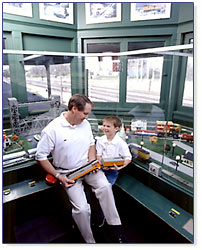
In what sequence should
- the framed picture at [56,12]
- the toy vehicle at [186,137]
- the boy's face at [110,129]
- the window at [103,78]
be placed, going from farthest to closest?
the window at [103,78] → the boy's face at [110,129] → the framed picture at [56,12] → the toy vehicle at [186,137]

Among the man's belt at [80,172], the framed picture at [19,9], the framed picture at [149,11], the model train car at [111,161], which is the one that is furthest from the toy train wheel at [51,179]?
the framed picture at [149,11]

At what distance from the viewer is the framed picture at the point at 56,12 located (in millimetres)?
1437

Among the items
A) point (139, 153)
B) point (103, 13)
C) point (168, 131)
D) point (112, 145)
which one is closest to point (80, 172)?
point (112, 145)

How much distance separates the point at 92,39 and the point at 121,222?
172 cm

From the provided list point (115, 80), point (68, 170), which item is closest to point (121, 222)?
point (68, 170)

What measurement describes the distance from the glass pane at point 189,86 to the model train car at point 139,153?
1.78ft

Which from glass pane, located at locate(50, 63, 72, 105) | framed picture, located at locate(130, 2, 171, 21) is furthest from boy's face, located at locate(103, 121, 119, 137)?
framed picture, located at locate(130, 2, 171, 21)

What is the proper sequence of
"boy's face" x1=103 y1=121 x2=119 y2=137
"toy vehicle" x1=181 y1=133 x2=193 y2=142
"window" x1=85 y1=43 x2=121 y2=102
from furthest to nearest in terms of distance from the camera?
1. "window" x1=85 y1=43 x2=121 y2=102
2. "boy's face" x1=103 y1=121 x2=119 y2=137
3. "toy vehicle" x1=181 y1=133 x2=193 y2=142

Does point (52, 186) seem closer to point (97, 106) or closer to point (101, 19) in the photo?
point (97, 106)

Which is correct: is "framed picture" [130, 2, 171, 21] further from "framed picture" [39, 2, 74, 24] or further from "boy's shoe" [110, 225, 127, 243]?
"boy's shoe" [110, 225, 127, 243]

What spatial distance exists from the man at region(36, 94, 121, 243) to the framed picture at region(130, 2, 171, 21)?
894mm

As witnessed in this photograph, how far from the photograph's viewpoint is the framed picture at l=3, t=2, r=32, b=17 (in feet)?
4.47

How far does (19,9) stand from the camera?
1.47 metres

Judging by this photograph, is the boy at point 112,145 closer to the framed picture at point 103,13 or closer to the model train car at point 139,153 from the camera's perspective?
the model train car at point 139,153
